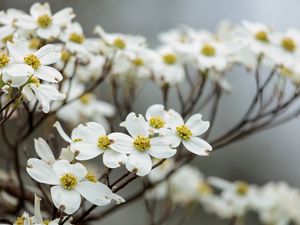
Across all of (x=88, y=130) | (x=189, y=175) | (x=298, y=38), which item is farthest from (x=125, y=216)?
(x=88, y=130)

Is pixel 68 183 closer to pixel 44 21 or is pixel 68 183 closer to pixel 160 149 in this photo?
pixel 160 149

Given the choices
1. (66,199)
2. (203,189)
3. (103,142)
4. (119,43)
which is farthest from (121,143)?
(203,189)

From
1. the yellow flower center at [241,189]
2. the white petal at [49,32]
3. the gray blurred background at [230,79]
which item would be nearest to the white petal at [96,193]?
the white petal at [49,32]

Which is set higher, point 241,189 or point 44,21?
point 44,21

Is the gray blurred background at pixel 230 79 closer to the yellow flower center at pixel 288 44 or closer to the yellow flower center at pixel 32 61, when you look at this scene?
the yellow flower center at pixel 288 44

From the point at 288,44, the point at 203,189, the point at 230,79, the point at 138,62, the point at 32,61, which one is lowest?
the point at 230,79
